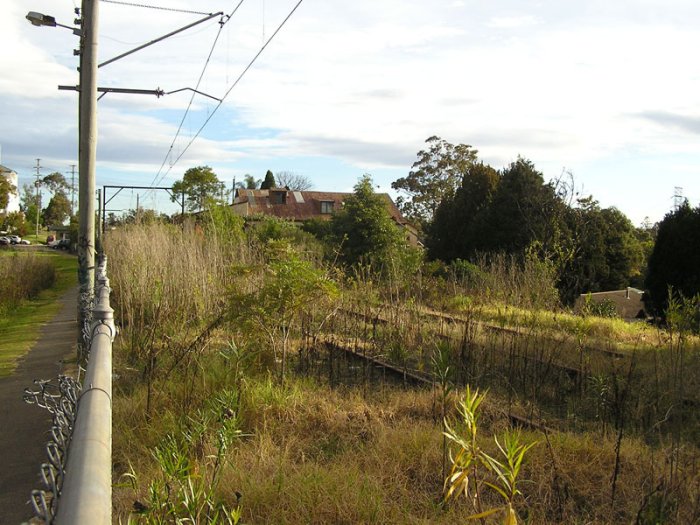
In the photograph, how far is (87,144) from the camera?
10.2m

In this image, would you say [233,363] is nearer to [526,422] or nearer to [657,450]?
[526,422]

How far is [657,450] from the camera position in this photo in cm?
540

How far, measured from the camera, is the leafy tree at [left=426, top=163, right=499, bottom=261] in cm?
2927

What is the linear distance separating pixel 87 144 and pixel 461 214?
72.3ft

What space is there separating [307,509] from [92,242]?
7549 millimetres

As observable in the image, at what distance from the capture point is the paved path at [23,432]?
5019 millimetres

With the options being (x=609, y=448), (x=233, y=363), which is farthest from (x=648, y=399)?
(x=233, y=363)

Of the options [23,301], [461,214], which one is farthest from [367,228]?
[23,301]

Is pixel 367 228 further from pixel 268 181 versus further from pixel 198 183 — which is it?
pixel 268 181

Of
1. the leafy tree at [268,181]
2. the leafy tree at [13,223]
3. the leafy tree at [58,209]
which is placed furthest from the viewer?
the leafy tree at [58,209]

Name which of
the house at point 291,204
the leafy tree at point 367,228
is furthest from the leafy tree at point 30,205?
the leafy tree at point 367,228

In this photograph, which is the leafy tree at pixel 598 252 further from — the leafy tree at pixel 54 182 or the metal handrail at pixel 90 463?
the leafy tree at pixel 54 182

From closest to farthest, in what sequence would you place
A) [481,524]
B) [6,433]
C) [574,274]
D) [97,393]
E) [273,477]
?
[97,393]
[481,524]
[273,477]
[6,433]
[574,274]

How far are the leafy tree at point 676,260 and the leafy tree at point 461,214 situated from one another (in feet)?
34.5
